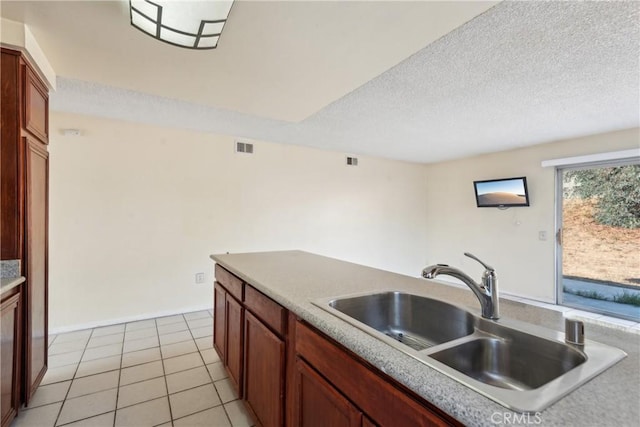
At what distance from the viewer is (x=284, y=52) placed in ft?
6.16

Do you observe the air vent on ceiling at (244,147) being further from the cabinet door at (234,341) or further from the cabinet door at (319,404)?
the cabinet door at (319,404)

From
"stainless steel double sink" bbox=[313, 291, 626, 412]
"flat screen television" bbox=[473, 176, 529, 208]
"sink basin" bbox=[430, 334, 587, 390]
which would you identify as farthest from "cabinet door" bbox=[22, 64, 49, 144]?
"flat screen television" bbox=[473, 176, 529, 208]

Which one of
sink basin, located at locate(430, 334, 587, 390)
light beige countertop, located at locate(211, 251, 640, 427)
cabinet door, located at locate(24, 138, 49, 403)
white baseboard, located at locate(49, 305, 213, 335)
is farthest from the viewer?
white baseboard, located at locate(49, 305, 213, 335)

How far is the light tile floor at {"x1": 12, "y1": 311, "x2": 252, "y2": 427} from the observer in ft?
5.85

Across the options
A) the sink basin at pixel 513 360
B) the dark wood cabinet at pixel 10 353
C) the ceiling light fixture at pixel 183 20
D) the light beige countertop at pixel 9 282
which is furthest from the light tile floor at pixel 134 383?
the ceiling light fixture at pixel 183 20

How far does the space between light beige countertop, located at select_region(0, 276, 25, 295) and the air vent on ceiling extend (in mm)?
2799

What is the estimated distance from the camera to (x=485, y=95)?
2.61 metres

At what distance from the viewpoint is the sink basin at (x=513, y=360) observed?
33.0 inches

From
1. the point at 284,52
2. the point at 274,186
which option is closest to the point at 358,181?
the point at 274,186

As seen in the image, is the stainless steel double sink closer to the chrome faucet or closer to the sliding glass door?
the chrome faucet

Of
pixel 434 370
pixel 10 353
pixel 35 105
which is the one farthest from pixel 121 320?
pixel 434 370

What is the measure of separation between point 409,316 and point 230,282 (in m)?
1.23

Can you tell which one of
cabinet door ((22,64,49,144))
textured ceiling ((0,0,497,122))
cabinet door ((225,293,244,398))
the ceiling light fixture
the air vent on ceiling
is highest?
textured ceiling ((0,0,497,122))

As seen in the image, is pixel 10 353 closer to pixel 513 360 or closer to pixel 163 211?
pixel 163 211
